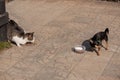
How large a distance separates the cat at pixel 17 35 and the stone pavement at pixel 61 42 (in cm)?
17

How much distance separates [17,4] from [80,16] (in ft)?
9.59

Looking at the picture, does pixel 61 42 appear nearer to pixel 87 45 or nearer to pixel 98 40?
pixel 87 45

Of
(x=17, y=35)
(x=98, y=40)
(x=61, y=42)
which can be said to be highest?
(x=98, y=40)

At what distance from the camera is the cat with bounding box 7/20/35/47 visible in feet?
31.4

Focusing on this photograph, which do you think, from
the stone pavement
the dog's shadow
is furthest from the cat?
the dog's shadow

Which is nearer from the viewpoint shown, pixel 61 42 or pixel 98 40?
pixel 98 40

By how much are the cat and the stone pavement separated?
6.8 inches

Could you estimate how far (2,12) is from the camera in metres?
9.45

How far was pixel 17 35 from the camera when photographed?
31.5 ft

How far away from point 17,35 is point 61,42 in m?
1.34

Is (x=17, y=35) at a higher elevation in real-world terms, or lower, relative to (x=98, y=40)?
lower

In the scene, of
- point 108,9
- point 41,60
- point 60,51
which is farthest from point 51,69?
point 108,9

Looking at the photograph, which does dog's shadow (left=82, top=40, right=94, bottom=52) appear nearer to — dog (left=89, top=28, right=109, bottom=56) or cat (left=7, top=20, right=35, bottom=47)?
dog (left=89, top=28, right=109, bottom=56)

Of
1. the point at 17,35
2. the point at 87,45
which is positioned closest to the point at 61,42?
the point at 87,45
